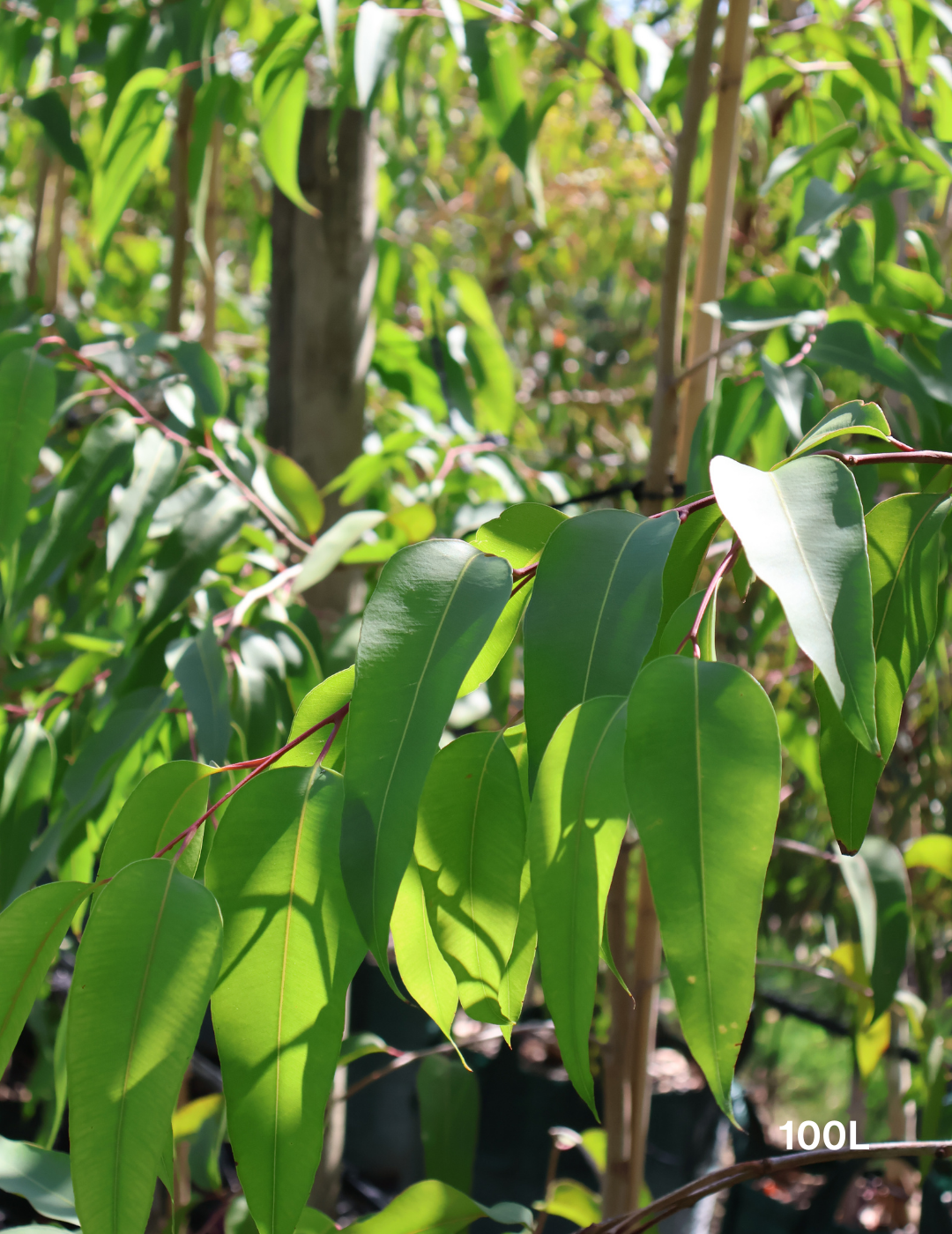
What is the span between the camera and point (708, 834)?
0.19 metres

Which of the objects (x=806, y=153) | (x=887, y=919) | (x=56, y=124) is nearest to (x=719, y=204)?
(x=806, y=153)

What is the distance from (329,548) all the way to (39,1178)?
11.1 inches

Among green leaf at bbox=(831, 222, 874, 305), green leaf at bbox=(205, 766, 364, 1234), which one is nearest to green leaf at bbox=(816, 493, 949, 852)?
green leaf at bbox=(205, 766, 364, 1234)

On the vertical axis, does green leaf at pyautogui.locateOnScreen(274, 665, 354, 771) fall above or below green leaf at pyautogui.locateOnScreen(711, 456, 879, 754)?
below

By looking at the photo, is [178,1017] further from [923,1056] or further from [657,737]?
[923,1056]

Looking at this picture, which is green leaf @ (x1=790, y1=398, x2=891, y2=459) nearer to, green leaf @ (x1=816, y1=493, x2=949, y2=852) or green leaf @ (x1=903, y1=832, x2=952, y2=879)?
green leaf @ (x1=816, y1=493, x2=949, y2=852)

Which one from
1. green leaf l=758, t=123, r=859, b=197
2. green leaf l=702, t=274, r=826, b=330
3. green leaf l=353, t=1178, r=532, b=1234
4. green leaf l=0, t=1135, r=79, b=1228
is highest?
green leaf l=758, t=123, r=859, b=197

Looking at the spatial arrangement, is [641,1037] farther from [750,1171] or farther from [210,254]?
[210,254]

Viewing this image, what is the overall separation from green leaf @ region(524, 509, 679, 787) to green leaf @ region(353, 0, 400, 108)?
0.38 meters

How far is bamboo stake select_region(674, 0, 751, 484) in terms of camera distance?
58 centimetres

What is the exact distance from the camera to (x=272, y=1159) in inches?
8.9

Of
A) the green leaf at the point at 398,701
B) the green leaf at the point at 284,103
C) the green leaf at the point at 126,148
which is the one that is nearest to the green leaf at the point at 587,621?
the green leaf at the point at 398,701

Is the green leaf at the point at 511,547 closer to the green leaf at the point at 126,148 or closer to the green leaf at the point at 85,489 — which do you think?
the green leaf at the point at 85,489

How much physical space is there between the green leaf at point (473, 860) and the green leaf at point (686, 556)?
5 cm
